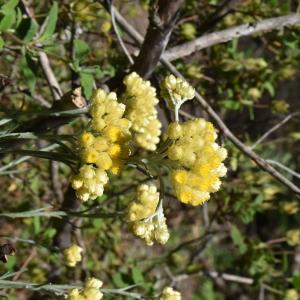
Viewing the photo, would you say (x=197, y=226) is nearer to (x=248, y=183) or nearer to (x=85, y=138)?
(x=248, y=183)

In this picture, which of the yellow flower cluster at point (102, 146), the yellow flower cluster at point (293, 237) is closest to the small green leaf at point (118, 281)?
the yellow flower cluster at point (293, 237)

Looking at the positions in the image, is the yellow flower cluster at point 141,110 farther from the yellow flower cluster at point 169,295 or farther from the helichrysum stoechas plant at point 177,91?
the yellow flower cluster at point 169,295

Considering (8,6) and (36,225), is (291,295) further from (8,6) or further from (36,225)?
(8,6)

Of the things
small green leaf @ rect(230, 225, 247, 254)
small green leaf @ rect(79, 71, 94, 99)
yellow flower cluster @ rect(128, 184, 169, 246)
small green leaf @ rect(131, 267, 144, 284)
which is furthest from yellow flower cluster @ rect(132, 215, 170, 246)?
small green leaf @ rect(230, 225, 247, 254)

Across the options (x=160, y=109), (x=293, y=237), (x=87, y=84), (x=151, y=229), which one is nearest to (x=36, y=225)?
(x=87, y=84)

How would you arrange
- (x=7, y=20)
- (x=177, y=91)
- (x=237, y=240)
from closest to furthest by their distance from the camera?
1. (x=177, y=91)
2. (x=7, y=20)
3. (x=237, y=240)

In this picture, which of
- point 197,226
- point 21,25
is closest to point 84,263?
point 21,25

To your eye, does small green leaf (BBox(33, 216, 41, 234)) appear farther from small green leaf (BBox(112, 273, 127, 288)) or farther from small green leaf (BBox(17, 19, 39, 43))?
small green leaf (BBox(17, 19, 39, 43))
